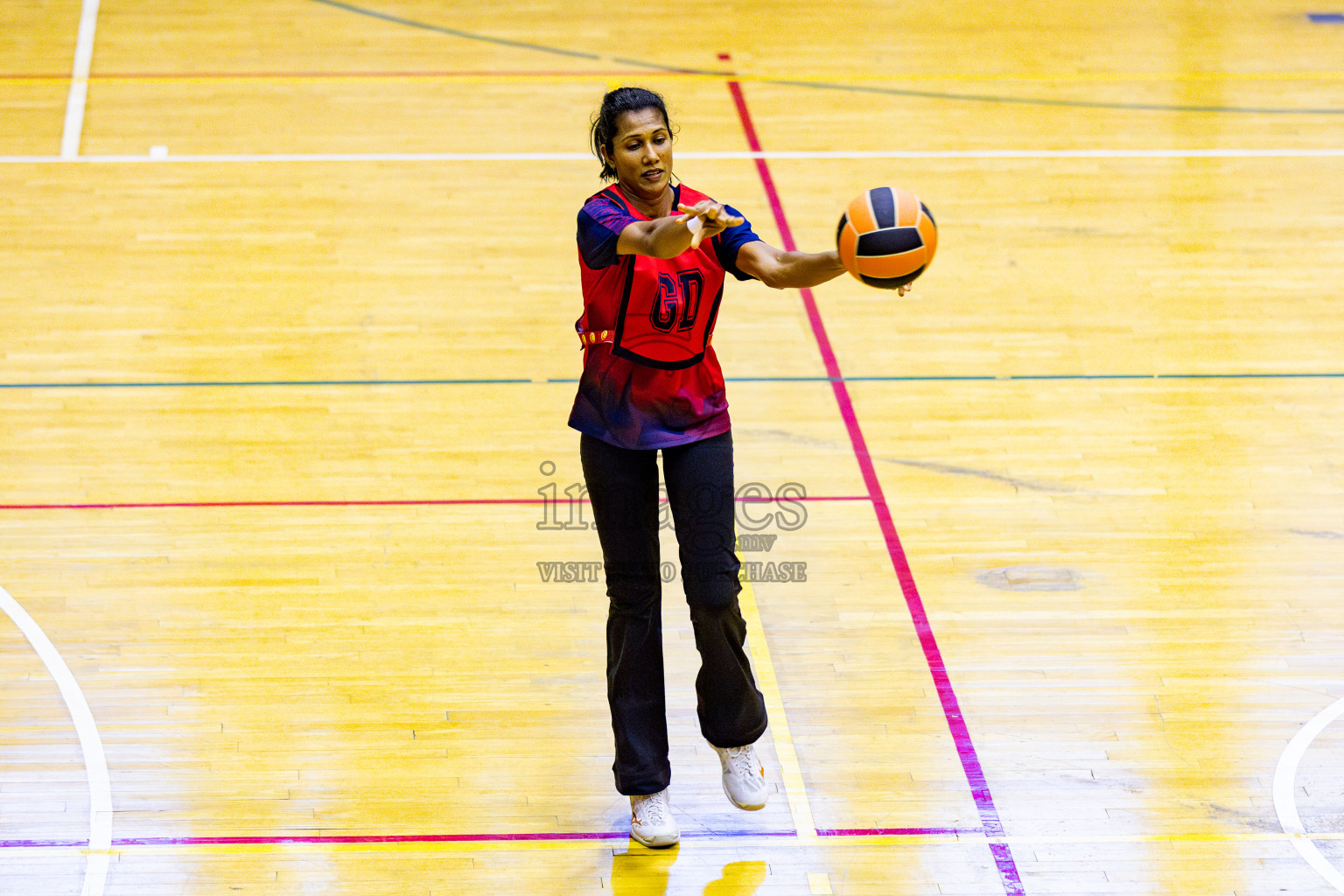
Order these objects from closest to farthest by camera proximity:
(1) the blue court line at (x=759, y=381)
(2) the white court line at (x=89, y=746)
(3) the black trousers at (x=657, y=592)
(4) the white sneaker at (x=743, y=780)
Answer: (3) the black trousers at (x=657, y=592) < (2) the white court line at (x=89, y=746) < (4) the white sneaker at (x=743, y=780) < (1) the blue court line at (x=759, y=381)

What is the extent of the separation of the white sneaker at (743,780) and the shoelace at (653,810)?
0.60 feet

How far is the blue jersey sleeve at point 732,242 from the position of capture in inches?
128

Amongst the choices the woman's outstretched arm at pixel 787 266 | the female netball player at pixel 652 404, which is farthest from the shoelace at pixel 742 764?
the woman's outstretched arm at pixel 787 266

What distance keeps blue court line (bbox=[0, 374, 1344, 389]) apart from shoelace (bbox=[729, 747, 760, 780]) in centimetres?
243

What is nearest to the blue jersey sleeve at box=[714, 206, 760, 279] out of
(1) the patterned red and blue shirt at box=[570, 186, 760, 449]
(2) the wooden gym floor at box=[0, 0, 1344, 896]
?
(1) the patterned red and blue shirt at box=[570, 186, 760, 449]

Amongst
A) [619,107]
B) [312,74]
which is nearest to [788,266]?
[619,107]

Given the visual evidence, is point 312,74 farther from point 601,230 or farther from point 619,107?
point 601,230

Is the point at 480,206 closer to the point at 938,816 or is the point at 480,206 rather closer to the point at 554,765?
the point at 554,765

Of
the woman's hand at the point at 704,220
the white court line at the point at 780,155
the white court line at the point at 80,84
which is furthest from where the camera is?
the white court line at the point at 80,84

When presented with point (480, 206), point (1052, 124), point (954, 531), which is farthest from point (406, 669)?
point (1052, 124)

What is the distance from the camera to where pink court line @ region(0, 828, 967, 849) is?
3.61 m

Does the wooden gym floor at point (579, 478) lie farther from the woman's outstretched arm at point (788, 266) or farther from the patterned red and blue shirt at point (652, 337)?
the woman's outstretched arm at point (788, 266)

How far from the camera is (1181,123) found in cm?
833

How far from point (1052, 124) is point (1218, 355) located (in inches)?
106
